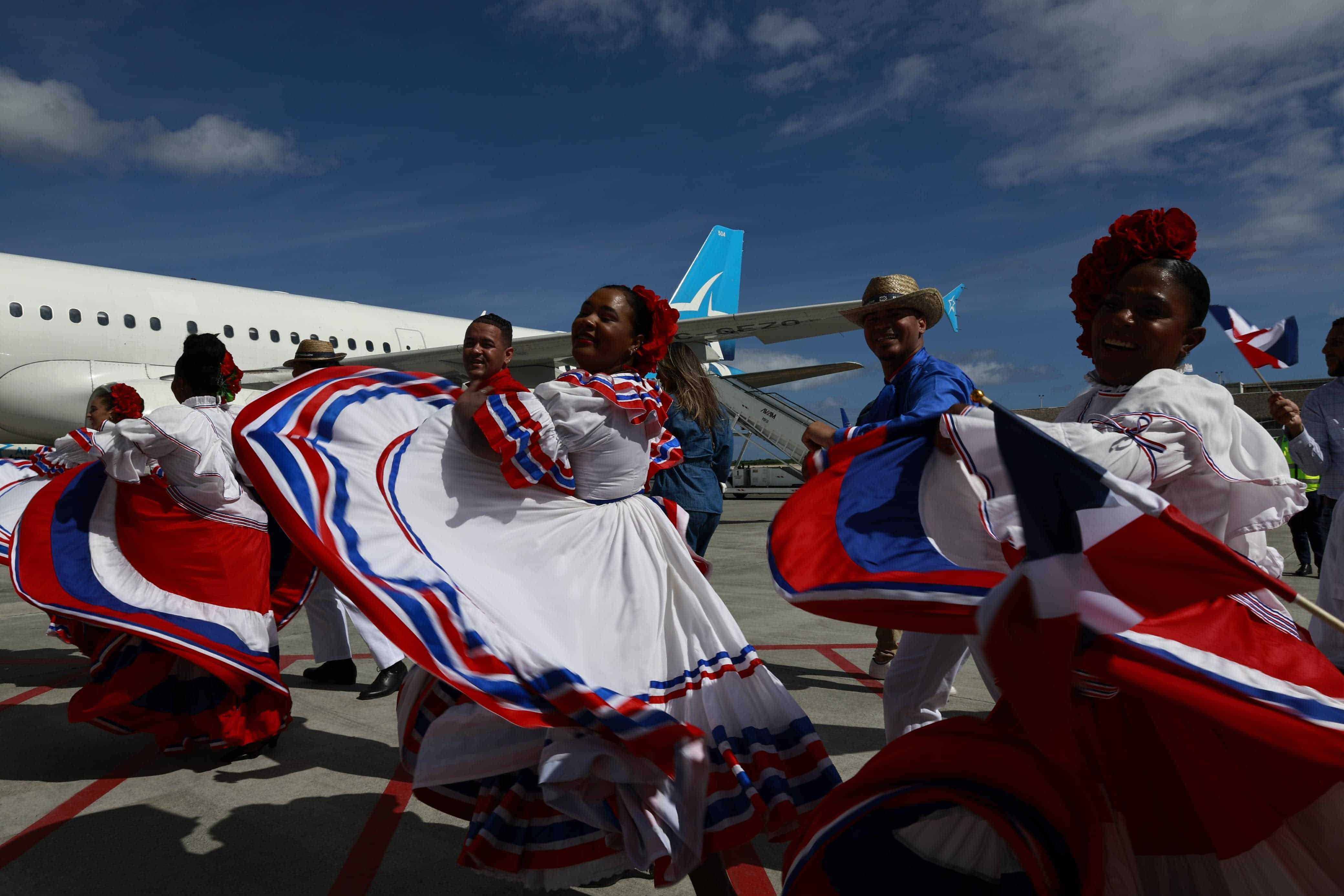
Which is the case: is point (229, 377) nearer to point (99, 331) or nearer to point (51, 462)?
point (51, 462)

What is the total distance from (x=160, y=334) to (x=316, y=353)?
1135 centimetres

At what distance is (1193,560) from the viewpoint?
1.25 metres

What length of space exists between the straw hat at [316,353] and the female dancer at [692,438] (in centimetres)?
172

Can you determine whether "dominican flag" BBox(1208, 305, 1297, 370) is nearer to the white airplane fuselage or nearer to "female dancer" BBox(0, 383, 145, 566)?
"female dancer" BBox(0, 383, 145, 566)

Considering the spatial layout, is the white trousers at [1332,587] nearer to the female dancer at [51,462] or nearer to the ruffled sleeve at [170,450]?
the ruffled sleeve at [170,450]

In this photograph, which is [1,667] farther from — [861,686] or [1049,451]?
[1049,451]

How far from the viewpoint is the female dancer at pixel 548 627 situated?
6.24 feet

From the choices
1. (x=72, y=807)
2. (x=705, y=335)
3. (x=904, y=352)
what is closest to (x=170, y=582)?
(x=72, y=807)

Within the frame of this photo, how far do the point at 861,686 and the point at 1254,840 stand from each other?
3221 mm

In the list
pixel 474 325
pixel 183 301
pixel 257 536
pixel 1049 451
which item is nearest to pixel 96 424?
pixel 257 536

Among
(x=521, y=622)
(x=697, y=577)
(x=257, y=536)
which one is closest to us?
(x=521, y=622)

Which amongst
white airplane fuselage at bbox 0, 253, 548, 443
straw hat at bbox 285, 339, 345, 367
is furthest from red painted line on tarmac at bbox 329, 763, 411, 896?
white airplane fuselage at bbox 0, 253, 548, 443

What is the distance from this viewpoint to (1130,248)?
1835mm

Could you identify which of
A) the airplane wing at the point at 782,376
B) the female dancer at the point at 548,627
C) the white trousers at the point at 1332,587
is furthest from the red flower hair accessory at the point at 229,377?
the airplane wing at the point at 782,376
